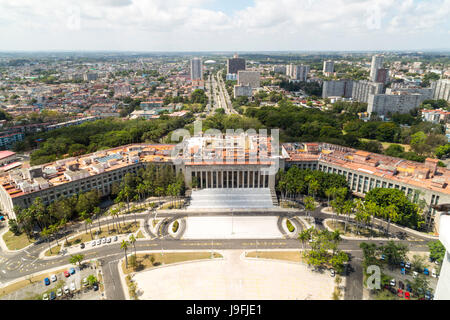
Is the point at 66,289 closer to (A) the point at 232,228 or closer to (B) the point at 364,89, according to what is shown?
(A) the point at 232,228

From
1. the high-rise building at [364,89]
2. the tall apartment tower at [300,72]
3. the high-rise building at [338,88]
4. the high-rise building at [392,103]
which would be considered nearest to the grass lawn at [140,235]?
the high-rise building at [392,103]

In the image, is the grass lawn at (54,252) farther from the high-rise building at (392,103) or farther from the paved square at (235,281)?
the high-rise building at (392,103)

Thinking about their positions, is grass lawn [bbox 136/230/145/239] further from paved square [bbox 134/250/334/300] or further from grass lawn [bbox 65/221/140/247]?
paved square [bbox 134/250/334/300]

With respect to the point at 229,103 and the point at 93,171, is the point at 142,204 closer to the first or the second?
the point at 93,171
